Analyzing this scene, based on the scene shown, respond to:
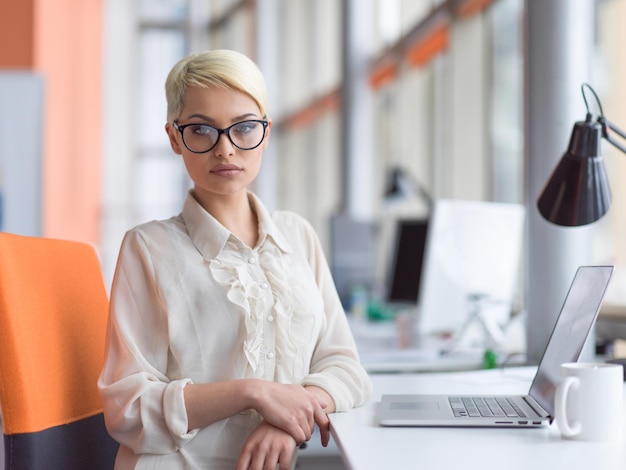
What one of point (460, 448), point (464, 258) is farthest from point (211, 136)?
point (464, 258)

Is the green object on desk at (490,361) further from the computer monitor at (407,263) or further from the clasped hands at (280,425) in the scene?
the computer monitor at (407,263)

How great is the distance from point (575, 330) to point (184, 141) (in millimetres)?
748

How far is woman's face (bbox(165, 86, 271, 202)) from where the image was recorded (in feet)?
4.61

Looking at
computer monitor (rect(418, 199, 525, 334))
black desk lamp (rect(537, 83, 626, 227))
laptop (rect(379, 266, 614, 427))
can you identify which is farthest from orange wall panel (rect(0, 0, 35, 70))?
laptop (rect(379, 266, 614, 427))

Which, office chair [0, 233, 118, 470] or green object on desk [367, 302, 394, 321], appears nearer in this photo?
office chair [0, 233, 118, 470]

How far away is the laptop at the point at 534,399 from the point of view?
52.7 inches

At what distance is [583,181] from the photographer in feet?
5.69

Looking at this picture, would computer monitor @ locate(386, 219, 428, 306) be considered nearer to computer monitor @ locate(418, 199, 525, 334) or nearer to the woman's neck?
computer monitor @ locate(418, 199, 525, 334)

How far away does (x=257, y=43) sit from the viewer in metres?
8.98

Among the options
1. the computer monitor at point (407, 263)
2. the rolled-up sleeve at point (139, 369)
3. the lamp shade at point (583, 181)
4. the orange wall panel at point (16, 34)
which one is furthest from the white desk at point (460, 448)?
the orange wall panel at point (16, 34)

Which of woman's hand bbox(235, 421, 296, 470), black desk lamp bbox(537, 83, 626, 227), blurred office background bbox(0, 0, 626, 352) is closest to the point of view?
woman's hand bbox(235, 421, 296, 470)

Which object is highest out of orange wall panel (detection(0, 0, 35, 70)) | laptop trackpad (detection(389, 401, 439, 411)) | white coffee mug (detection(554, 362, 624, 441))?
orange wall panel (detection(0, 0, 35, 70))

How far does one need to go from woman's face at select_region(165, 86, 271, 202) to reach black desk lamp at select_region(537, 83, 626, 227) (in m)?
0.70

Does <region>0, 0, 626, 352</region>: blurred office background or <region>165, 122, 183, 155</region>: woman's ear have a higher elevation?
<region>0, 0, 626, 352</region>: blurred office background
